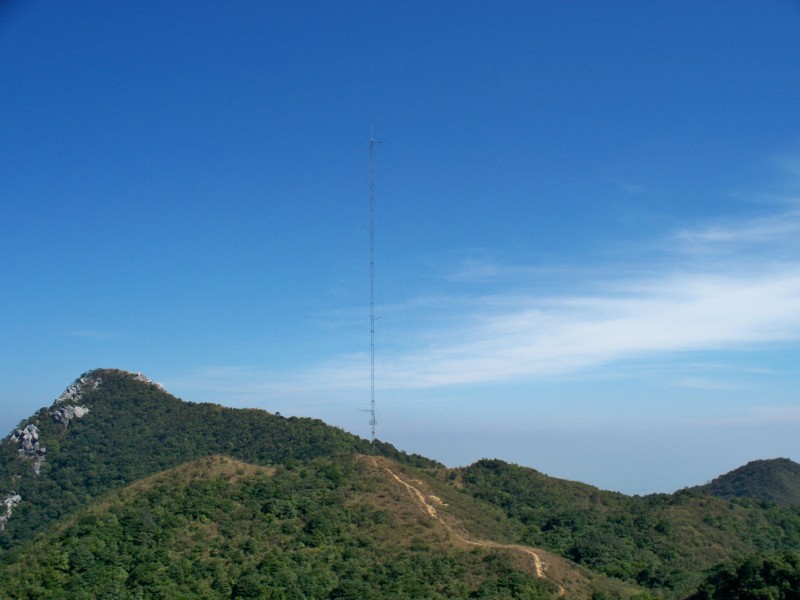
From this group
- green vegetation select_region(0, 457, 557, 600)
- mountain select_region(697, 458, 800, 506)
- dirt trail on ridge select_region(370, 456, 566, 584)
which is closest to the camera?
green vegetation select_region(0, 457, 557, 600)

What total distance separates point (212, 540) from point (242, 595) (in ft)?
24.1

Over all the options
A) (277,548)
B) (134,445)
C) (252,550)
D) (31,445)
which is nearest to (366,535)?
(277,548)

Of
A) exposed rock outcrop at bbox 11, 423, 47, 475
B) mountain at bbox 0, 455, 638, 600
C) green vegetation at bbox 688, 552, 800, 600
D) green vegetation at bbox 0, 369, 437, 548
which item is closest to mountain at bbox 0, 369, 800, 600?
mountain at bbox 0, 455, 638, 600

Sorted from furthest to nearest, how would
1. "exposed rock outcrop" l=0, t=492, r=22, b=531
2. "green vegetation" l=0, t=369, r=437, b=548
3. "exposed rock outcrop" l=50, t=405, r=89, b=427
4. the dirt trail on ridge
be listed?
"exposed rock outcrop" l=50, t=405, r=89, b=427 → "green vegetation" l=0, t=369, r=437, b=548 → "exposed rock outcrop" l=0, t=492, r=22, b=531 → the dirt trail on ridge

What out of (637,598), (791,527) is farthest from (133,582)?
(791,527)

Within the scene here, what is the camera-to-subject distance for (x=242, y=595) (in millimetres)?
39562

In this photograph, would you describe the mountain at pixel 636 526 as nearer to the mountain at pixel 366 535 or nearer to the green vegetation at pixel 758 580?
the mountain at pixel 366 535

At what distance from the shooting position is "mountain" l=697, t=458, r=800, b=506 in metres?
98.3

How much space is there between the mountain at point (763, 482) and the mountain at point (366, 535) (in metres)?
32.2

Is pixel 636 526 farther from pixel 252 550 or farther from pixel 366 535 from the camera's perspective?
pixel 252 550

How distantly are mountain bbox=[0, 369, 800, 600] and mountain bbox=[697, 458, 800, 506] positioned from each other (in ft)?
106

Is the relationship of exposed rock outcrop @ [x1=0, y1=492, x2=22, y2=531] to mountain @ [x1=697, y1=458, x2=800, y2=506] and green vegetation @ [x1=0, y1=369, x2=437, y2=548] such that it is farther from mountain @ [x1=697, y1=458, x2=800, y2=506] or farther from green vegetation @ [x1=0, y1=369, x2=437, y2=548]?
mountain @ [x1=697, y1=458, x2=800, y2=506]

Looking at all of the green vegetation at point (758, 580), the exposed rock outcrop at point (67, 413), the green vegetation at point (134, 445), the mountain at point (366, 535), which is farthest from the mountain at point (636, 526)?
the exposed rock outcrop at point (67, 413)

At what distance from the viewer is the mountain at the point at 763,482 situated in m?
98.3
